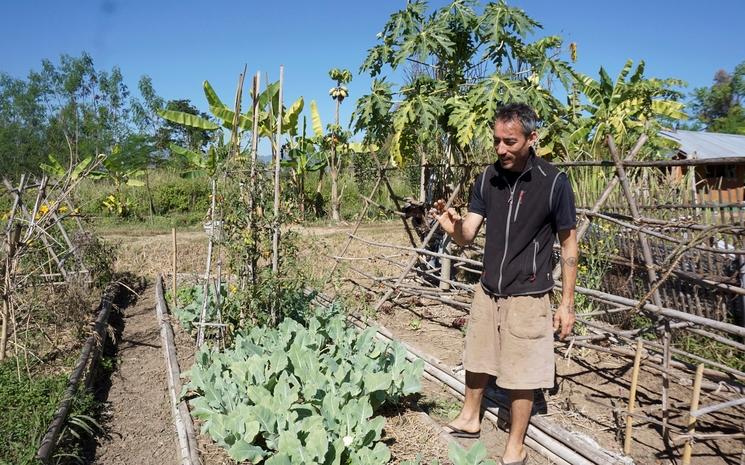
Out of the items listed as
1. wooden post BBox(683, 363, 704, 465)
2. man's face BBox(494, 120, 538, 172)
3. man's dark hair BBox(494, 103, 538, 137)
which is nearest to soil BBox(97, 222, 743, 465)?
wooden post BBox(683, 363, 704, 465)

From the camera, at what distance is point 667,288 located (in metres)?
5.13

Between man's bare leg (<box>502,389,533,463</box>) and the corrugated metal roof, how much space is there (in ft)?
47.6

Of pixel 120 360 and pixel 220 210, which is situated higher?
pixel 220 210

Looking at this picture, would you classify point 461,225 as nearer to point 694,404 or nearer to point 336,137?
point 694,404

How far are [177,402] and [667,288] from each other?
4556mm

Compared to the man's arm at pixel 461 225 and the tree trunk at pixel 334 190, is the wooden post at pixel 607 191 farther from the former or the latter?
the tree trunk at pixel 334 190

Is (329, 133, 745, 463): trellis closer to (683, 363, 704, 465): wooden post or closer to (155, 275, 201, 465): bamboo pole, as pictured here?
(683, 363, 704, 465): wooden post

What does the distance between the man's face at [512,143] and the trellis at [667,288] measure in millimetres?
1131

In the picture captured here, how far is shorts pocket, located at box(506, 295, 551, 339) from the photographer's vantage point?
2738 mm

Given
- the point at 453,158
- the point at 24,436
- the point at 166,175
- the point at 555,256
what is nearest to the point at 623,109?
the point at 453,158

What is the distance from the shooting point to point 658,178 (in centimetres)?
665

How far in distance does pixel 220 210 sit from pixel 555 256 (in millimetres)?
3320

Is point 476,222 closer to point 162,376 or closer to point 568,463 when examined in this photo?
point 568,463

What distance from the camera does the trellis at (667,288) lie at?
2.96 m
